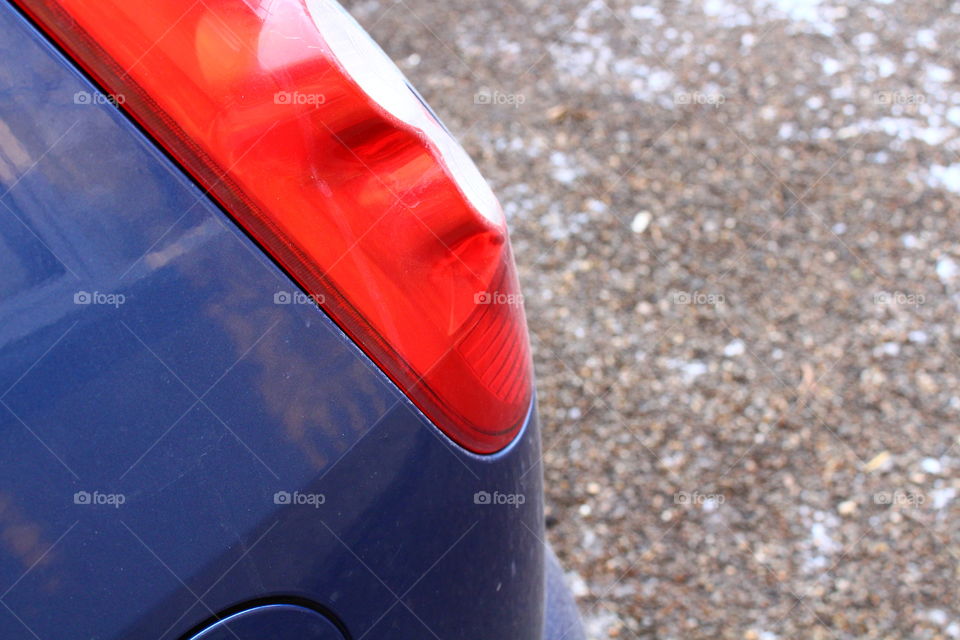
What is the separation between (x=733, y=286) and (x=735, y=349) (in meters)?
0.29

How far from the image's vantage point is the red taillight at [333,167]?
1.03m

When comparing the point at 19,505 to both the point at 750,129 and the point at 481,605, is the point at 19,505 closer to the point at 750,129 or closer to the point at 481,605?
the point at 481,605

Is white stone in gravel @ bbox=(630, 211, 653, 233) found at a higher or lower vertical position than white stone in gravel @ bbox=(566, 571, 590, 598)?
lower

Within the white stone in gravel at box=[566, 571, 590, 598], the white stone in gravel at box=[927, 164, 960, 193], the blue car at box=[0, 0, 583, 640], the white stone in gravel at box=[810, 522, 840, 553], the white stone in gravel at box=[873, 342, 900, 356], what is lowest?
the white stone in gravel at box=[927, 164, 960, 193]

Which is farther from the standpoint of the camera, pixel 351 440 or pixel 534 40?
pixel 534 40

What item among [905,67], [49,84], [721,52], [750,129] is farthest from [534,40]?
[49,84]

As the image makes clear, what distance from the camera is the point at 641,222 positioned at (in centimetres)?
367

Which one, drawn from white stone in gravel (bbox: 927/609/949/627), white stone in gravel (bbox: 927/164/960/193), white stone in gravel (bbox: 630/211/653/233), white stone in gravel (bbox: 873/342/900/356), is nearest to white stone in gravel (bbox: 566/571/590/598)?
white stone in gravel (bbox: 927/609/949/627)

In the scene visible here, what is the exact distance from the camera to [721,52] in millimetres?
4336

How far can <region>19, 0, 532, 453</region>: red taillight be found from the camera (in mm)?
1032

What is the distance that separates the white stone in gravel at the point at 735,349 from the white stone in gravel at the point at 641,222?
61 cm

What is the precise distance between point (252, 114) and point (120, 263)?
0.22 metres

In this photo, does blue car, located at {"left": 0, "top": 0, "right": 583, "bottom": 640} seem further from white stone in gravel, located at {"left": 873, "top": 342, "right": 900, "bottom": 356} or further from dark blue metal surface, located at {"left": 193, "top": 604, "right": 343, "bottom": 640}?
white stone in gravel, located at {"left": 873, "top": 342, "right": 900, "bottom": 356}

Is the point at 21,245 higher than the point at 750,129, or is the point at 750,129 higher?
the point at 21,245
